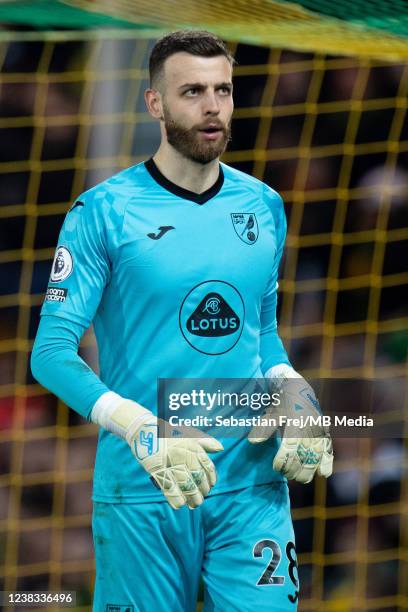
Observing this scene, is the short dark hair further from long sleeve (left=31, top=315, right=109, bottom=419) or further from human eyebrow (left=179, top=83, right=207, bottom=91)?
long sleeve (left=31, top=315, right=109, bottom=419)

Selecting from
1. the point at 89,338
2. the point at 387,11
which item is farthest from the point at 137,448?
the point at 89,338

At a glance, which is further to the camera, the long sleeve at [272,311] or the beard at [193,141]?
the long sleeve at [272,311]

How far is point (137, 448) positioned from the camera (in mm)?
2713

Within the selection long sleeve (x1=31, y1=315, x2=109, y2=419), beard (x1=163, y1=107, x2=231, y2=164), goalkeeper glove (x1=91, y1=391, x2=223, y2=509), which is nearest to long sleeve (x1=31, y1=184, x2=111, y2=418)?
long sleeve (x1=31, y1=315, x2=109, y2=419)

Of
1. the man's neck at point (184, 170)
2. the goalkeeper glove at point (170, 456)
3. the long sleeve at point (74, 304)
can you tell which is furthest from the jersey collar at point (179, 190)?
the goalkeeper glove at point (170, 456)

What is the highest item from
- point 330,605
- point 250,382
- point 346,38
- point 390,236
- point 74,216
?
point 346,38

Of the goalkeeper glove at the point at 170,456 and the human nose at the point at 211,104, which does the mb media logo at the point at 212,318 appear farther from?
the human nose at the point at 211,104

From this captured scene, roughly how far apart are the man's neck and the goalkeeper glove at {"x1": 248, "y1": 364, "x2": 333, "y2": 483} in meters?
0.50

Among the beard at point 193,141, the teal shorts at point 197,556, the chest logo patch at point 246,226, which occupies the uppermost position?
the beard at point 193,141

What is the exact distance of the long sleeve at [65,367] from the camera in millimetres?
2762

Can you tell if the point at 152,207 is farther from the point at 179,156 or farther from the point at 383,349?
the point at 383,349

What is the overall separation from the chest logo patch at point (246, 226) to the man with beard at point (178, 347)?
33 millimetres

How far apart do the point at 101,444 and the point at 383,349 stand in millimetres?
2545

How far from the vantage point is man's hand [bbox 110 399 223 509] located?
2.70 m
